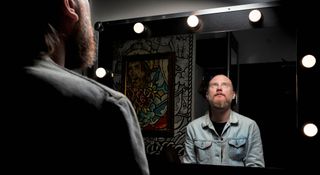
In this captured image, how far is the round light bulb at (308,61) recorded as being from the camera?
4.77 feet

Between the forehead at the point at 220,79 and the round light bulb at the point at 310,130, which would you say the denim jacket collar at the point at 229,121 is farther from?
the round light bulb at the point at 310,130

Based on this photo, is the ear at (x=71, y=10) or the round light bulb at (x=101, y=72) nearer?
the ear at (x=71, y=10)

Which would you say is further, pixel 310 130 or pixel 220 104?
pixel 220 104

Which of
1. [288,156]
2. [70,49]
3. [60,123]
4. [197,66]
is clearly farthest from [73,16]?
[288,156]

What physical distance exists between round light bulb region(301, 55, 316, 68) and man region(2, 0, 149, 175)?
1.16m

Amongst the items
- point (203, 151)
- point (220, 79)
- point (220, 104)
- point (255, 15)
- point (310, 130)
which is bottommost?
point (203, 151)

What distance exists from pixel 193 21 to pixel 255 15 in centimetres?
30

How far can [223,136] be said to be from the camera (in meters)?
1.51

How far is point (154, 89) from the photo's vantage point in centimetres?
167

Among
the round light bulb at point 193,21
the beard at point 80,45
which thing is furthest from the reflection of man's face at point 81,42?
the round light bulb at point 193,21

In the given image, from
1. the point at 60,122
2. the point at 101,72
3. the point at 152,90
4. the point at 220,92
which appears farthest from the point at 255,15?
the point at 60,122

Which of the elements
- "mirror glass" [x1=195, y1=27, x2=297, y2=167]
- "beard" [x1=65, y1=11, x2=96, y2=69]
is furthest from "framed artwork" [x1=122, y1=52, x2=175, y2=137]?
"beard" [x1=65, y1=11, x2=96, y2=69]

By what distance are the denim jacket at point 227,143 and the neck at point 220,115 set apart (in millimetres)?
19

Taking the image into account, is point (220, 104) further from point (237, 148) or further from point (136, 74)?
point (136, 74)
